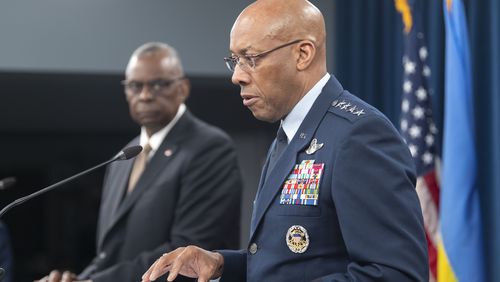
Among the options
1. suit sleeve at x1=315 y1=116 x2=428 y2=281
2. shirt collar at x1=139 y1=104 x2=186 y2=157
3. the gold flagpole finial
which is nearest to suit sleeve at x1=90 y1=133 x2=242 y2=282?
shirt collar at x1=139 y1=104 x2=186 y2=157

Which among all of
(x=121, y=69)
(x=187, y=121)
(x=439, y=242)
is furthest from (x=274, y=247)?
(x=121, y=69)

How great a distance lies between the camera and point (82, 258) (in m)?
5.72

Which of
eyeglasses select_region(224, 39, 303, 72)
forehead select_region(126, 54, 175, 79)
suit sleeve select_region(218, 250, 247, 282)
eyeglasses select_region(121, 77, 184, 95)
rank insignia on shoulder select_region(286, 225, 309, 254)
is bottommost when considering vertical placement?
suit sleeve select_region(218, 250, 247, 282)

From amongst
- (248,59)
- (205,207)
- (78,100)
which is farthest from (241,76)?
(78,100)

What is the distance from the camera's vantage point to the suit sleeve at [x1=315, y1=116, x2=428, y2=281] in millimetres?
1753

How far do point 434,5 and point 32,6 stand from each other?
2.20m

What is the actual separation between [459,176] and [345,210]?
196 cm

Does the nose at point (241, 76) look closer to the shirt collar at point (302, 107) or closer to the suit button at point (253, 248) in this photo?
the shirt collar at point (302, 107)

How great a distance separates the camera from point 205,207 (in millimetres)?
3158

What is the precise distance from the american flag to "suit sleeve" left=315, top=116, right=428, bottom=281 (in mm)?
2025

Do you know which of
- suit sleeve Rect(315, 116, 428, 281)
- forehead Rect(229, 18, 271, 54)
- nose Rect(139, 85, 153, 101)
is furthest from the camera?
nose Rect(139, 85, 153, 101)

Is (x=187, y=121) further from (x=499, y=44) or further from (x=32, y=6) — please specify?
(x=32, y=6)

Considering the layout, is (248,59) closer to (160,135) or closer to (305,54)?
(305,54)

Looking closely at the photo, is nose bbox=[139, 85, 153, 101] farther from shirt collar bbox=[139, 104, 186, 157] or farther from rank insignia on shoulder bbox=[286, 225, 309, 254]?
rank insignia on shoulder bbox=[286, 225, 309, 254]
